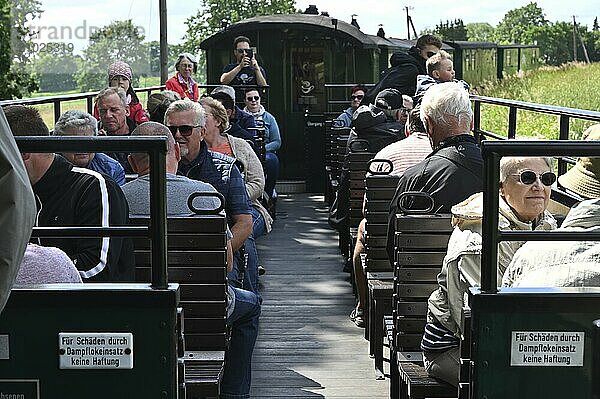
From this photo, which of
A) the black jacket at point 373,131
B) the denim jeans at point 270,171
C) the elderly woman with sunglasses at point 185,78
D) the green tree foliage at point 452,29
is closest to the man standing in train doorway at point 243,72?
the elderly woman with sunglasses at point 185,78

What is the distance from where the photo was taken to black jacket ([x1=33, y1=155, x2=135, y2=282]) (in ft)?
13.4

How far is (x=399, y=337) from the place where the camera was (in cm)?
472

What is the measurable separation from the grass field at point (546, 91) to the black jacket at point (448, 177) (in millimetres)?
19577

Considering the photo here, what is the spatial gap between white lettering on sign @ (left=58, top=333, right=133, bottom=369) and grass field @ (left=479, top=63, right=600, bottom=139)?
21.8 m

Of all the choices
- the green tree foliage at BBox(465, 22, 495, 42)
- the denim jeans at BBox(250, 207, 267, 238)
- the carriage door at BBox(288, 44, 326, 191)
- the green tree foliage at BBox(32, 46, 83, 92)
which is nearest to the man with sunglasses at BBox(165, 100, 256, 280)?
the denim jeans at BBox(250, 207, 267, 238)

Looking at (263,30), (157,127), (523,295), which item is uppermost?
(263,30)

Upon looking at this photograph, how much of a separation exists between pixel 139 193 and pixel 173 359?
177cm

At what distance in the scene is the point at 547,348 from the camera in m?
3.15

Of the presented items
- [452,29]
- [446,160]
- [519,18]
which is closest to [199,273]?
[446,160]

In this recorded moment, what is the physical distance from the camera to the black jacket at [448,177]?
493cm

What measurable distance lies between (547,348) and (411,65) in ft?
23.2

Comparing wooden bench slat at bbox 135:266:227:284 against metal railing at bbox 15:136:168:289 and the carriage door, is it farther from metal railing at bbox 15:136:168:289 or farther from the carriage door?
the carriage door

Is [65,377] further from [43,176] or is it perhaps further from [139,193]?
[139,193]

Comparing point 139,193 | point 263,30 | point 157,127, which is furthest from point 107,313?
point 263,30
